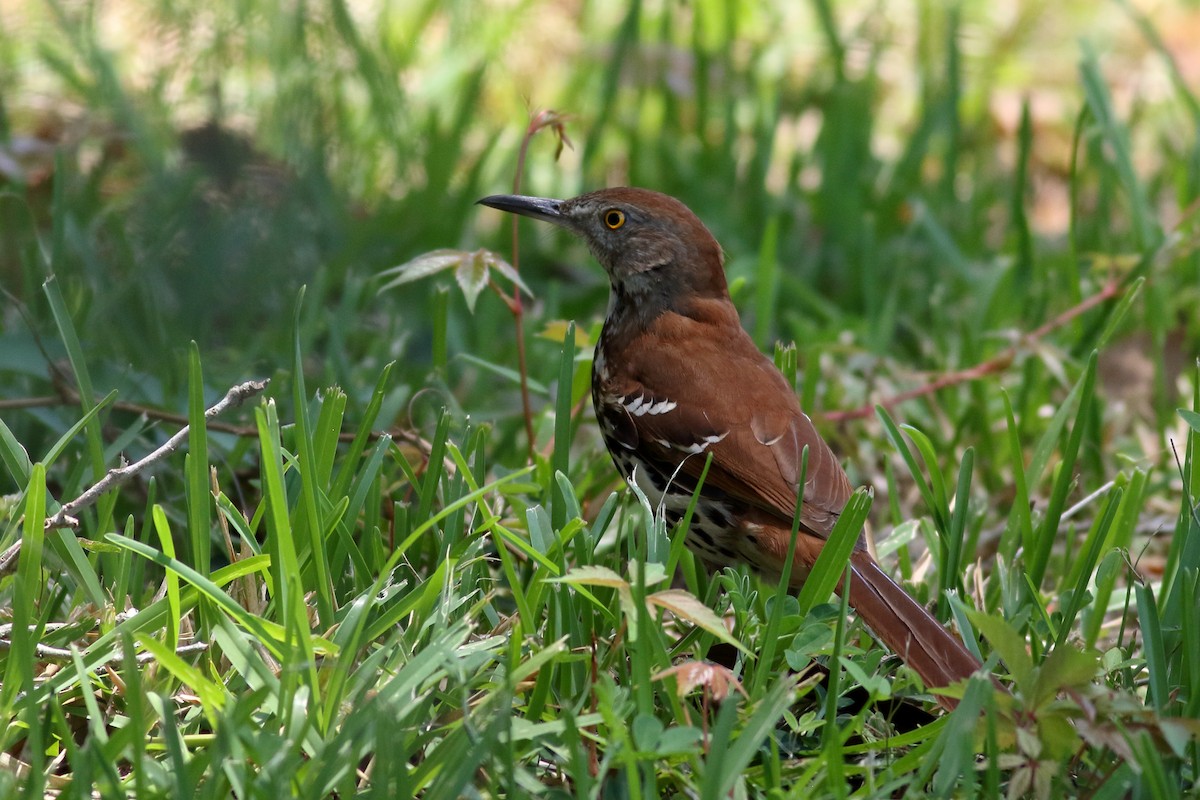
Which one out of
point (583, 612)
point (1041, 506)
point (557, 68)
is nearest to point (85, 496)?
point (583, 612)

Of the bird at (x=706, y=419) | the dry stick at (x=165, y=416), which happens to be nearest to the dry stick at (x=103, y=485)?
the dry stick at (x=165, y=416)

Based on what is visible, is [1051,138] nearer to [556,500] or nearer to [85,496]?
[556,500]

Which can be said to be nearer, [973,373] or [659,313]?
[659,313]

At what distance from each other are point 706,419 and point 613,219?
80 centimetres

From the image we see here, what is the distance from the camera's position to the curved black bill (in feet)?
11.5

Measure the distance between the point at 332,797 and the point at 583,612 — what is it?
590mm

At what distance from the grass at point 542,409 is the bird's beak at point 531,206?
9.1 inches

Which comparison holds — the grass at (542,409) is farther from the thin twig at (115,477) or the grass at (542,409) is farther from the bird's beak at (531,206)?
the bird's beak at (531,206)

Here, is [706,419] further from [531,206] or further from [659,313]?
[531,206]

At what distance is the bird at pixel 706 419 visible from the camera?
2896 millimetres

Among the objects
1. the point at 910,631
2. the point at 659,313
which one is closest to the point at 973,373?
the point at 659,313

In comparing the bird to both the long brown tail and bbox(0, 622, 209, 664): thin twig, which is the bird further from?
bbox(0, 622, 209, 664): thin twig

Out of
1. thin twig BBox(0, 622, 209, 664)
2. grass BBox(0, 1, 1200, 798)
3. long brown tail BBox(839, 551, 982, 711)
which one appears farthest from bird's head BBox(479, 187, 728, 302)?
thin twig BBox(0, 622, 209, 664)

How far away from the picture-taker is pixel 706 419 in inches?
120
